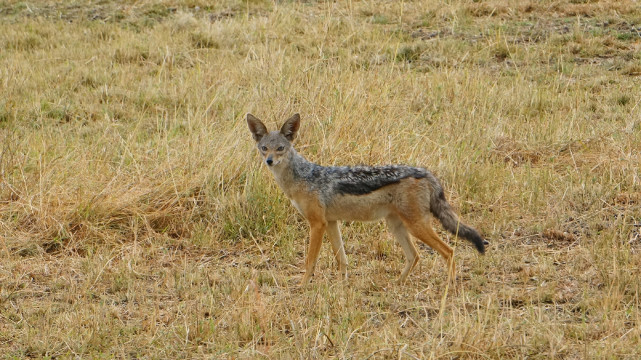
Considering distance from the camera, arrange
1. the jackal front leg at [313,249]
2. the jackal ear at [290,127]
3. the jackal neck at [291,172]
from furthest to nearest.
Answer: the jackal ear at [290,127]
the jackal neck at [291,172]
the jackal front leg at [313,249]

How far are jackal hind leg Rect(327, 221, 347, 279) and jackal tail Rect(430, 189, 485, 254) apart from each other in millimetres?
760

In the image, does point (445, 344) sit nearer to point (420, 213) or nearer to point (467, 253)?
point (420, 213)

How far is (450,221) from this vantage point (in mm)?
6180

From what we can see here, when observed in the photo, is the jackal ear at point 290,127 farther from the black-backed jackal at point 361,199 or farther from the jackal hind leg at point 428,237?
the jackal hind leg at point 428,237

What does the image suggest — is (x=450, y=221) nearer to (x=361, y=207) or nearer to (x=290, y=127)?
(x=361, y=207)

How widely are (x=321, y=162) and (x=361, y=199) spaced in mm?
1828

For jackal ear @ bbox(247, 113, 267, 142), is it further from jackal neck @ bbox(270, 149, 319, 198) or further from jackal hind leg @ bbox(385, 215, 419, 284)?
jackal hind leg @ bbox(385, 215, 419, 284)

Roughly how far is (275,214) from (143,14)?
8.54 metres

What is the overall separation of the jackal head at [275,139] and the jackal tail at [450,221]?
1.21 m

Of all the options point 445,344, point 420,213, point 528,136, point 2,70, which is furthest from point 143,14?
point 445,344

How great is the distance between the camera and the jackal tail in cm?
610

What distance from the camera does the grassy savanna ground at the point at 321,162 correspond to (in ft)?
17.6

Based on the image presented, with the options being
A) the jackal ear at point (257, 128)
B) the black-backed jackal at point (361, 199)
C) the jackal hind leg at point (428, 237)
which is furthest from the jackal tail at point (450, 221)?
the jackal ear at point (257, 128)

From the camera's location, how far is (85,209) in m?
7.33
